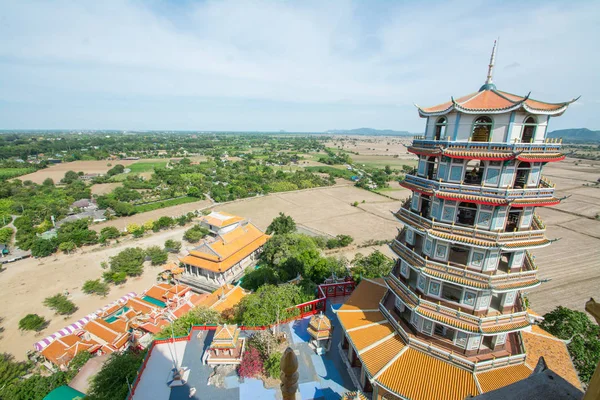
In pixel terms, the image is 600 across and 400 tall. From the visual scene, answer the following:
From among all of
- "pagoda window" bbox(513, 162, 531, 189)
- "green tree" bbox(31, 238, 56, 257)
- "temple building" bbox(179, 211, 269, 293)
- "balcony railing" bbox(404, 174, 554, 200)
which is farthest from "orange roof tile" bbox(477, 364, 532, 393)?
"green tree" bbox(31, 238, 56, 257)

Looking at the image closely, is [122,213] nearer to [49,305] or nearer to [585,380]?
Result: [49,305]

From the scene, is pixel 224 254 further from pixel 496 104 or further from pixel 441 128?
pixel 496 104

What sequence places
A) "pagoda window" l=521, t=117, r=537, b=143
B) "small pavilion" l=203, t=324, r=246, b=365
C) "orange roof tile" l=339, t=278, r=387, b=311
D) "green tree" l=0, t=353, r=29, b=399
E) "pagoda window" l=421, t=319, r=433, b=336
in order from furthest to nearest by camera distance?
1. "green tree" l=0, t=353, r=29, b=399
2. "orange roof tile" l=339, t=278, r=387, b=311
3. "small pavilion" l=203, t=324, r=246, b=365
4. "pagoda window" l=421, t=319, r=433, b=336
5. "pagoda window" l=521, t=117, r=537, b=143

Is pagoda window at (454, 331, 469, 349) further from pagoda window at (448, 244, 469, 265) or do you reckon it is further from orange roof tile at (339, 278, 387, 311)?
orange roof tile at (339, 278, 387, 311)

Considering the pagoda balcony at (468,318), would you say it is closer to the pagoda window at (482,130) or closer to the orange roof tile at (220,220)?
the pagoda window at (482,130)

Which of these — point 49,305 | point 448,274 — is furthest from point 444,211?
point 49,305

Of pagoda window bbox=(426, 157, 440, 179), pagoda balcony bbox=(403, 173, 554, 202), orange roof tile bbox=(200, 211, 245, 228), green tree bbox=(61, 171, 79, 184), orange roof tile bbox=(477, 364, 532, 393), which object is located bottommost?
green tree bbox=(61, 171, 79, 184)

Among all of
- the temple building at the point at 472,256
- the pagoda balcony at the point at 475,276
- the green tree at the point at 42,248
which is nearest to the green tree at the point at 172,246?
the green tree at the point at 42,248
